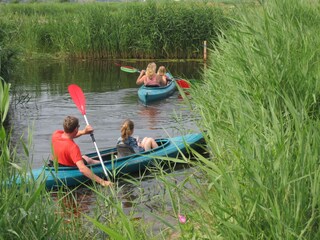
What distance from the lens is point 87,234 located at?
16.8 feet

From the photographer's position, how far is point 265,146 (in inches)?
168

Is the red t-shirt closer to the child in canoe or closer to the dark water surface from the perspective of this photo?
the dark water surface

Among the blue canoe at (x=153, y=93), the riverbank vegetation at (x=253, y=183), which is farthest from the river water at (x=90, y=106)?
the riverbank vegetation at (x=253, y=183)

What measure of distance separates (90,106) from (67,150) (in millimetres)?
7063

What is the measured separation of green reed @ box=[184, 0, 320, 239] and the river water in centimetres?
179

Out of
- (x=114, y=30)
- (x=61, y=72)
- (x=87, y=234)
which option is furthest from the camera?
(x=114, y=30)

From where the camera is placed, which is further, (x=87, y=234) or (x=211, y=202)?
(x=87, y=234)

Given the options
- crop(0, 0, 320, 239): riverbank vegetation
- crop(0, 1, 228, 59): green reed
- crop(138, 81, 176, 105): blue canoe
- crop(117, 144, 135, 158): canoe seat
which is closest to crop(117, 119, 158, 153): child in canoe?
crop(117, 144, 135, 158): canoe seat

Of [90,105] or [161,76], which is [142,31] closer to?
[161,76]

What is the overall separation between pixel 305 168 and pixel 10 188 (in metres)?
1.89

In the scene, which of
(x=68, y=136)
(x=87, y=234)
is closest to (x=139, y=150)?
(x=68, y=136)

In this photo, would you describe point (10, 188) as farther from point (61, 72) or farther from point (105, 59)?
point (105, 59)

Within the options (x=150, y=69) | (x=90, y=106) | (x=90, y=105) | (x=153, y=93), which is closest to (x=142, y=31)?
(x=150, y=69)

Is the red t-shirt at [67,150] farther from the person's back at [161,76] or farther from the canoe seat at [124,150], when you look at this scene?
the person's back at [161,76]
